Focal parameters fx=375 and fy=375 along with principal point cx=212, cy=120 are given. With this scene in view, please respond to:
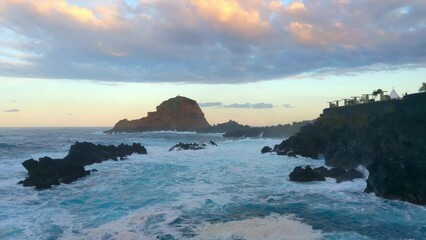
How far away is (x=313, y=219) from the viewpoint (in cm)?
1370

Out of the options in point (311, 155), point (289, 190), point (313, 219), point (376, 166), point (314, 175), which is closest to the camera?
point (313, 219)

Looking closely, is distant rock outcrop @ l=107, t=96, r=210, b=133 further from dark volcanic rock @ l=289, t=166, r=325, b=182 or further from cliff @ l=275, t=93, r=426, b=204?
dark volcanic rock @ l=289, t=166, r=325, b=182

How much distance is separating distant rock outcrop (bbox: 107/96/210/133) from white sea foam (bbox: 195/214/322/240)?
11581 centimetres

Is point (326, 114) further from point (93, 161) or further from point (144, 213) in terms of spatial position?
point (144, 213)

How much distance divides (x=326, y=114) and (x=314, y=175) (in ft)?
72.3

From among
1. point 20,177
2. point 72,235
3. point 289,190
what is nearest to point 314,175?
point 289,190

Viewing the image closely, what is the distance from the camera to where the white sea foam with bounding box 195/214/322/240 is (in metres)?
11.9

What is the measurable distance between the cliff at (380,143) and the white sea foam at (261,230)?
605 cm

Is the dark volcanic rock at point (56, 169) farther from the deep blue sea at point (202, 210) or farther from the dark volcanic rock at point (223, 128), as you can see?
the dark volcanic rock at point (223, 128)

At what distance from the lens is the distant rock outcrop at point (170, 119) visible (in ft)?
426

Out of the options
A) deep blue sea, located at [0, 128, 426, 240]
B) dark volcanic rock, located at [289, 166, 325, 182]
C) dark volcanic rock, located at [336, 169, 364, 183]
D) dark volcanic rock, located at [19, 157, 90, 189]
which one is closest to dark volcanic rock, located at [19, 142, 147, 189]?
dark volcanic rock, located at [19, 157, 90, 189]

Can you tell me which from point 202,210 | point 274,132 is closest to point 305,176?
point 202,210

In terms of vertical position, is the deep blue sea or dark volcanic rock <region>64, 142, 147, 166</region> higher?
dark volcanic rock <region>64, 142, 147, 166</region>

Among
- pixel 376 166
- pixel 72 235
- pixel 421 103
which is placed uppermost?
pixel 421 103
